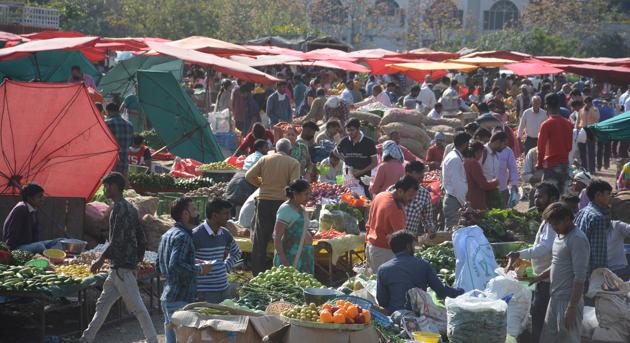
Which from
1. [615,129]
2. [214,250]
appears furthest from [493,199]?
[214,250]

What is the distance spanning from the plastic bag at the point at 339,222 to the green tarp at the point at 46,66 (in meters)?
10.8

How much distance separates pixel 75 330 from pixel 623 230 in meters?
4.75

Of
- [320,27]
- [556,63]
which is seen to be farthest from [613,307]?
[320,27]

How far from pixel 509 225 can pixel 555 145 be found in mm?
2845

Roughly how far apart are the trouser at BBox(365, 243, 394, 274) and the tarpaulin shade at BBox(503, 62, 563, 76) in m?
14.5

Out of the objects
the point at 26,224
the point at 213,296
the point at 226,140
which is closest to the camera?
the point at 213,296

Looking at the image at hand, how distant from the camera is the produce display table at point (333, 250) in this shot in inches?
436

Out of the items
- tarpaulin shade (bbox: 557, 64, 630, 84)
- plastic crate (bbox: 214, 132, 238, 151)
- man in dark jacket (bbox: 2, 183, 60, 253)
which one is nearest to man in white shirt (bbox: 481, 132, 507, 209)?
man in dark jacket (bbox: 2, 183, 60, 253)

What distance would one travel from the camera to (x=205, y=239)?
8.13m

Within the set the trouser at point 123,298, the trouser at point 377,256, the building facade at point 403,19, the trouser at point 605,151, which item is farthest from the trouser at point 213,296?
the building facade at point 403,19

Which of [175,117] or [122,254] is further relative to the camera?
[175,117]

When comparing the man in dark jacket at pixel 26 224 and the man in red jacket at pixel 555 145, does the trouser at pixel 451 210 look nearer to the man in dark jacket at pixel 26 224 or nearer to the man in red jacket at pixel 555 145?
the man in red jacket at pixel 555 145

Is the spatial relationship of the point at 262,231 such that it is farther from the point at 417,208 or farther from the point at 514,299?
the point at 514,299

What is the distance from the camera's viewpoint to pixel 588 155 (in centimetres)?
2108
